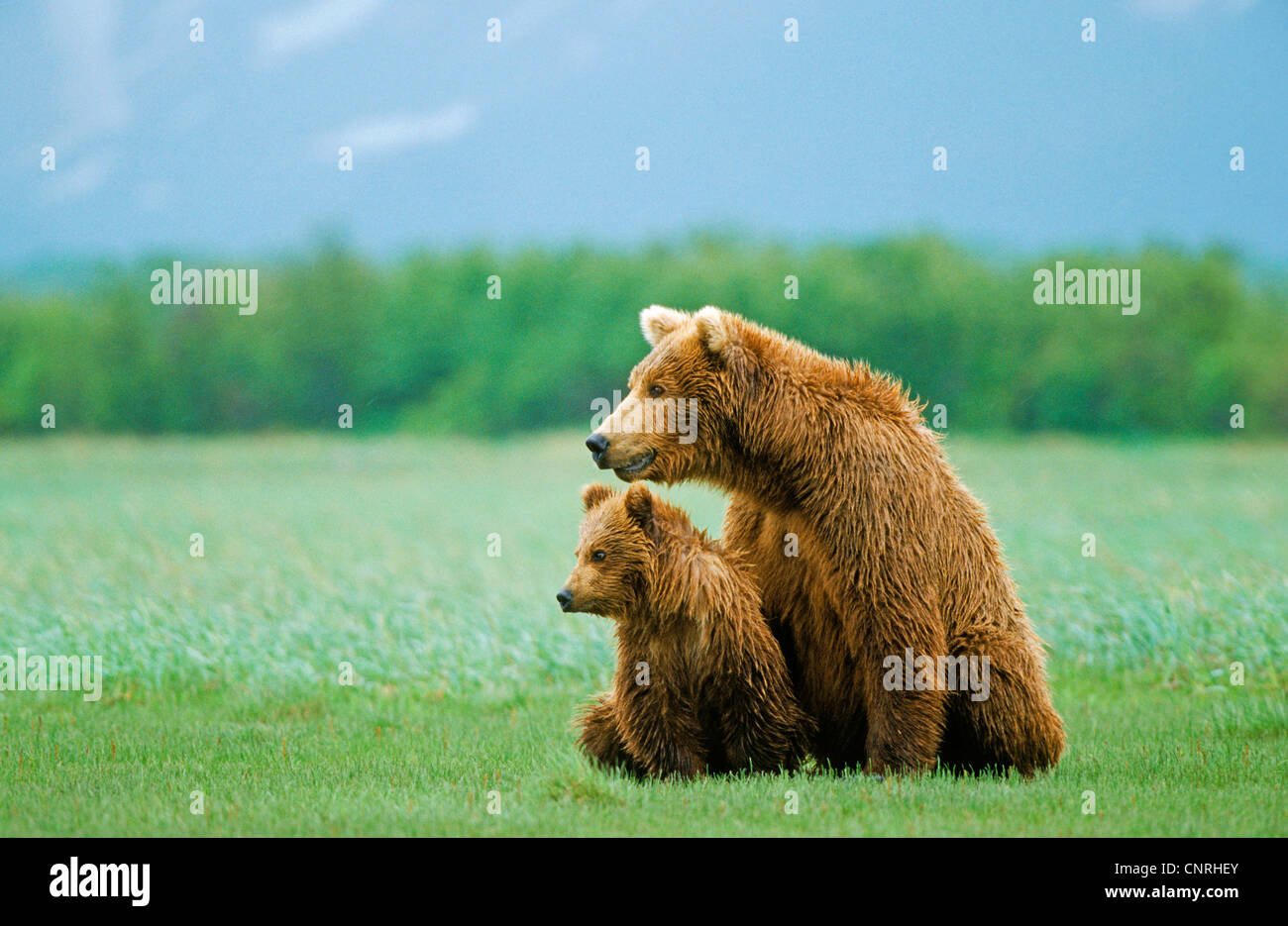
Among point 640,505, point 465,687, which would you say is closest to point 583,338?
point 465,687

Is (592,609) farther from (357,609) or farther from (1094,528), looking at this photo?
(1094,528)

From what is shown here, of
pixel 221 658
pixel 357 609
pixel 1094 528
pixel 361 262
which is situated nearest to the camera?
pixel 221 658

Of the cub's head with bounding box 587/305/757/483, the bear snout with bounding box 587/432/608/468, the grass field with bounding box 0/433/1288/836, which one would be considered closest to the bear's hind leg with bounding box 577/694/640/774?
the grass field with bounding box 0/433/1288/836

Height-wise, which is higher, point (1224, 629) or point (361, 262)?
point (361, 262)

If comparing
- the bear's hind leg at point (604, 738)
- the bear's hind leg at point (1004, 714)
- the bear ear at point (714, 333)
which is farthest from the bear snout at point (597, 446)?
the bear's hind leg at point (1004, 714)

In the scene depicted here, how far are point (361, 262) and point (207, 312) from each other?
7375 millimetres

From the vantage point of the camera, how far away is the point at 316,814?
7180 millimetres

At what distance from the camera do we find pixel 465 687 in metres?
11.7

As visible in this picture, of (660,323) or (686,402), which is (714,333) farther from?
(660,323)

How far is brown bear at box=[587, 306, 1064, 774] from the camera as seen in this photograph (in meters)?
7.28

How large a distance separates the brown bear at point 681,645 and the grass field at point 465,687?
0.89 ft

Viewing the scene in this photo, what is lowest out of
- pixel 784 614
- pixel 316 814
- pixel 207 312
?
pixel 316 814

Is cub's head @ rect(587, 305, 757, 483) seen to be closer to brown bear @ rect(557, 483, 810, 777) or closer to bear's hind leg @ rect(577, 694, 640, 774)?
brown bear @ rect(557, 483, 810, 777)

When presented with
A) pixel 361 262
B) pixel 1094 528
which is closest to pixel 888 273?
pixel 361 262
